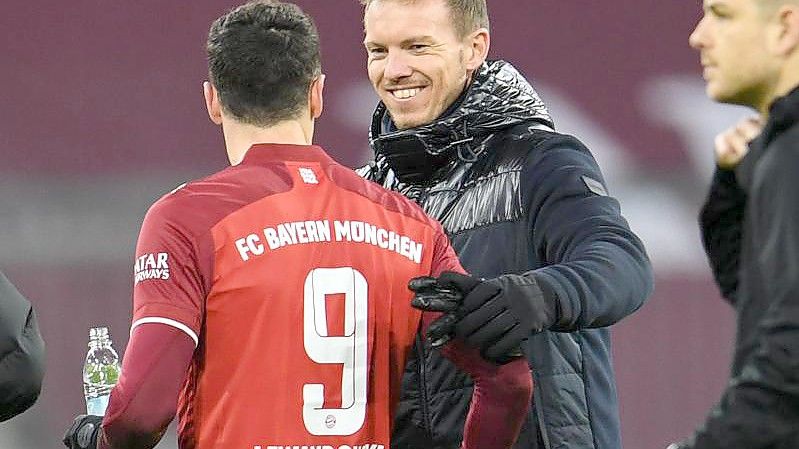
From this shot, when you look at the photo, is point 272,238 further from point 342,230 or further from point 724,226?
point 724,226

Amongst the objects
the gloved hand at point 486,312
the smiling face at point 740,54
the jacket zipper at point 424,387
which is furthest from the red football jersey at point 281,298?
the smiling face at point 740,54

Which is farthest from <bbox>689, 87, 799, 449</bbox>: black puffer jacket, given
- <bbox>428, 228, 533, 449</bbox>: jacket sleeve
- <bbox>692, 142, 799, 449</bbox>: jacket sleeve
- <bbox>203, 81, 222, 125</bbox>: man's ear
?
<bbox>203, 81, 222, 125</bbox>: man's ear

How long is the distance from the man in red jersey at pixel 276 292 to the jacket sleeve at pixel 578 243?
4.6 inches

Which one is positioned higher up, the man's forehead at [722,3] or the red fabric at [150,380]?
the man's forehead at [722,3]

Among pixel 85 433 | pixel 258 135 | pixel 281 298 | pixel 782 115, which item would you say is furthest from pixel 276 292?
pixel 782 115

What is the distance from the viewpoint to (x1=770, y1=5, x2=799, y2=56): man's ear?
1.39 meters

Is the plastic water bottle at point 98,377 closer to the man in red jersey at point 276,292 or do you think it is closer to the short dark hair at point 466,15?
the man in red jersey at point 276,292

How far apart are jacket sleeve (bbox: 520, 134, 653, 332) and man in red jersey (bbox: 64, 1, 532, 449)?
0.38ft

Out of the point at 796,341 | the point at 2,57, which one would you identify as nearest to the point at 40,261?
the point at 2,57

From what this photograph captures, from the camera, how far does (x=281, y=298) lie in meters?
1.81

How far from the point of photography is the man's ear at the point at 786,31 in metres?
1.39

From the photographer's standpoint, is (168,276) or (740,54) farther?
(168,276)

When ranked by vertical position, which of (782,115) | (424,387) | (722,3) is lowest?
(424,387)

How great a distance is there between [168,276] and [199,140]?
97.6 inches
